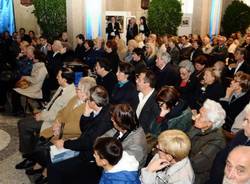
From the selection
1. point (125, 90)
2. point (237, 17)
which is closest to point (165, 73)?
point (125, 90)

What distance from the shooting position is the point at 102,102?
368cm

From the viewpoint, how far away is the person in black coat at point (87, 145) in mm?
3393

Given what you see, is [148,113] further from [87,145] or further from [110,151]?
[110,151]

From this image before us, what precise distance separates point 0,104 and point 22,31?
566 centimetres

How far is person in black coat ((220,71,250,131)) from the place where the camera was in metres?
4.80

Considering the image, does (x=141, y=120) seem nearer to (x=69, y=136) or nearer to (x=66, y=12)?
(x=69, y=136)

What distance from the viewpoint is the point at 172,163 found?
2668 millimetres

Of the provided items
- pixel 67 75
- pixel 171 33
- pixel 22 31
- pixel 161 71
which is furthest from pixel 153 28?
pixel 67 75

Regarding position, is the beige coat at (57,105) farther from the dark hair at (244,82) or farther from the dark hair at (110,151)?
the dark hair at (244,82)

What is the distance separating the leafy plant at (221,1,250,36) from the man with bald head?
15.0 meters

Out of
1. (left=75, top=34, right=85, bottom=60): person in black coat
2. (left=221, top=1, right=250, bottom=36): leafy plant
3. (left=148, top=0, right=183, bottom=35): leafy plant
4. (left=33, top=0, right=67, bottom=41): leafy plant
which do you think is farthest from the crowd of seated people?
(left=221, top=1, right=250, bottom=36): leafy plant

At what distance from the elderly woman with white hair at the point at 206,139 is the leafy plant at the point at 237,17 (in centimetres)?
1392

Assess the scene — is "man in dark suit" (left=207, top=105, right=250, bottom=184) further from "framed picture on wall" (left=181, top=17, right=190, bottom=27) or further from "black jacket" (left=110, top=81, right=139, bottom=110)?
"framed picture on wall" (left=181, top=17, right=190, bottom=27)

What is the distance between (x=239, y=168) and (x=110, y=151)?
3.29ft
